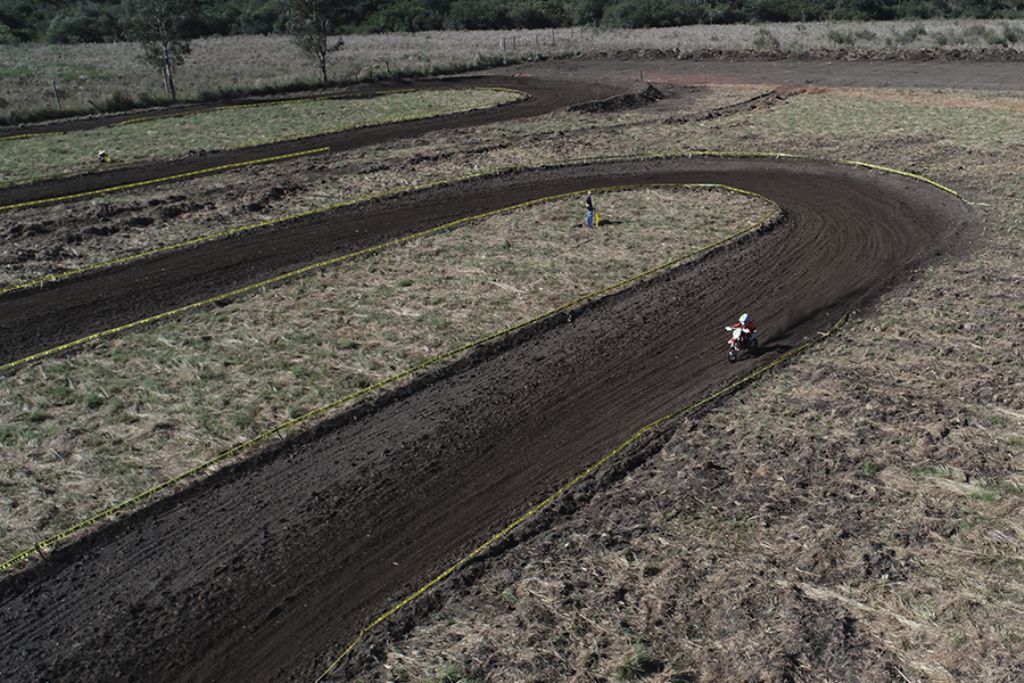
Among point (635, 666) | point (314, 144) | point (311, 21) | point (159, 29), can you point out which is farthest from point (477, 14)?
point (635, 666)

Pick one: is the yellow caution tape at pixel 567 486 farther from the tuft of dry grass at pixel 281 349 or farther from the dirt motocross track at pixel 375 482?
the tuft of dry grass at pixel 281 349

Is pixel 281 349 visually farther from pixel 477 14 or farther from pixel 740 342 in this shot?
pixel 477 14

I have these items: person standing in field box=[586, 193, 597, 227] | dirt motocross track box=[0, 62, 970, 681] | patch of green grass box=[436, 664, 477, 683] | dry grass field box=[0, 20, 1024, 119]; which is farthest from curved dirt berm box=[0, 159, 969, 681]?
dry grass field box=[0, 20, 1024, 119]

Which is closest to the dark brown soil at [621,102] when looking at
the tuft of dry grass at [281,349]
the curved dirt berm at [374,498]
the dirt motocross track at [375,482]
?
the tuft of dry grass at [281,349]

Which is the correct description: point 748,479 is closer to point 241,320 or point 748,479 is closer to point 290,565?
point 290,565

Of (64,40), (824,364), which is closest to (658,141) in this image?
(824,364)
